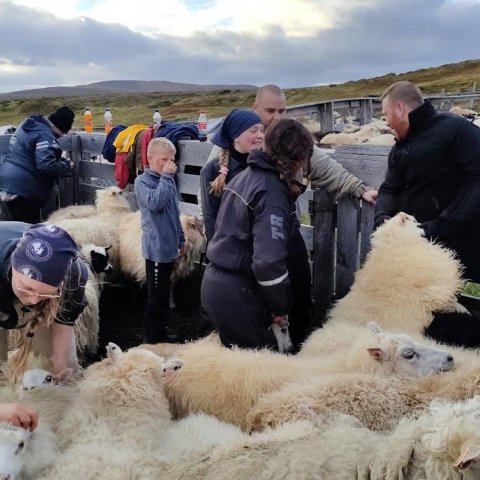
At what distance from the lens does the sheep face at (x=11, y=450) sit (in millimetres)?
2396

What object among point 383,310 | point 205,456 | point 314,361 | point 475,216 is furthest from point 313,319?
point 205,456

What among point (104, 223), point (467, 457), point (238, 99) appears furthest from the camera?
point (238, 99)

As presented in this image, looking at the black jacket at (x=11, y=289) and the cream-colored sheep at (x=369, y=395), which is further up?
the black jacket at (x=11, y=289)

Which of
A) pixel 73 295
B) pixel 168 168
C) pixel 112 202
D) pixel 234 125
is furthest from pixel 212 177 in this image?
pixel 112 202

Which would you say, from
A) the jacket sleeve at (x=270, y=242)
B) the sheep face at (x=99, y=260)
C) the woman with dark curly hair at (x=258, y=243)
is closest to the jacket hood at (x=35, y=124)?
the sheep face at (x=99, y=260)

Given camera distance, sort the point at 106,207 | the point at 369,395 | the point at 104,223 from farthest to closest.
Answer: the point at 106,207
the point at 104,223
the point at 369,395

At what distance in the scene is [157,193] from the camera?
16.3 ft

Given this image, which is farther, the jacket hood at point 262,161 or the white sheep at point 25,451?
the jacket hood at point 262,161

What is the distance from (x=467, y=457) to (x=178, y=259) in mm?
5150

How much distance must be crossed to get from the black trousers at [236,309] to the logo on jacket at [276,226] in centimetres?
45

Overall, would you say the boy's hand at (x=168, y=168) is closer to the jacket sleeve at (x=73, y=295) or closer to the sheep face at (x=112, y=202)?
the jacket sleeve at (x=73, y=295)

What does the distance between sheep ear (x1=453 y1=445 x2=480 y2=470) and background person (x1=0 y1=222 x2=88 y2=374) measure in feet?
6.44

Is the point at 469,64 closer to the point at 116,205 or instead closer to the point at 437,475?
the point at 116,205

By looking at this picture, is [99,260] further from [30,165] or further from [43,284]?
[43,284]
